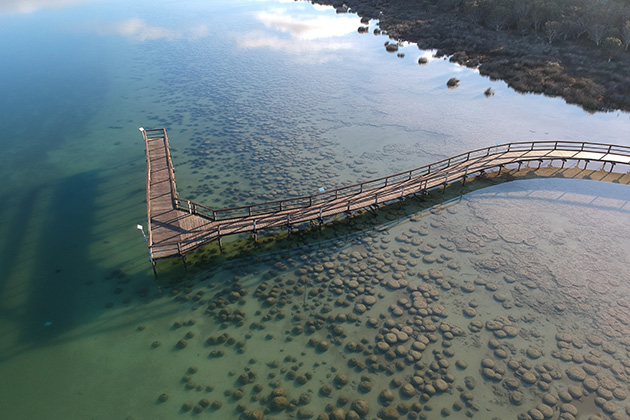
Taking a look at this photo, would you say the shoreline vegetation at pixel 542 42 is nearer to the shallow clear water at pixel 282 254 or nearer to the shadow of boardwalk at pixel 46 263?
the shallow clear water at pixel 282 254

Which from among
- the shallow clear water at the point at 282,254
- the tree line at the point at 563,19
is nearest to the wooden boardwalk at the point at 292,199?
the shallow clear water at the point at 282,254

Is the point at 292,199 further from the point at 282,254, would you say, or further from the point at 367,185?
the point at 367,185

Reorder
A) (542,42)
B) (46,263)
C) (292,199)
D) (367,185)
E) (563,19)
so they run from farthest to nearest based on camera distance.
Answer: (563,19), (542,42), (367,185), (292,199), (46,263)

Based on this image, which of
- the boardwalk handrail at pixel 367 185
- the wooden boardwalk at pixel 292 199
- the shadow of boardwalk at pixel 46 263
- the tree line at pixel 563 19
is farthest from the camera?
the tree line at pixel 563 19

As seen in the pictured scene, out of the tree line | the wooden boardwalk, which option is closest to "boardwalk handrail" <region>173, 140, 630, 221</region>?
the wooden boardwalk

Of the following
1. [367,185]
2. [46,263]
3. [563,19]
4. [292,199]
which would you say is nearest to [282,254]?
[292,199]

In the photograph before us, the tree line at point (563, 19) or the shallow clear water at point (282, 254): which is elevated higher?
the tree line at point (563, 19)

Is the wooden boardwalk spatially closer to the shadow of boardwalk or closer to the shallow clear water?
the shallow clear water
